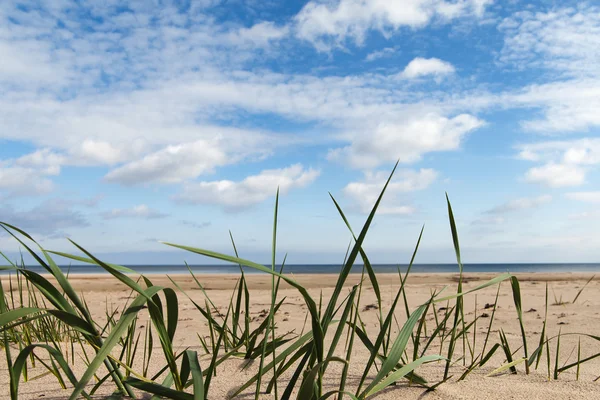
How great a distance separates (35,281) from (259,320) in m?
3.59

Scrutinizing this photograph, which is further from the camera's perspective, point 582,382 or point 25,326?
point 25,326

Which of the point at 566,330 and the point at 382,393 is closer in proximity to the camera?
the point at 382,393

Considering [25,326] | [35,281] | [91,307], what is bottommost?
[91,307]

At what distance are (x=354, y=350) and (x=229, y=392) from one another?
1423 millimetres

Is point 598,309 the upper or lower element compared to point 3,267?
lower

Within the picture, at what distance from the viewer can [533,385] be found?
1.58m

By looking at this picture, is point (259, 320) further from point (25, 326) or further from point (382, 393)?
point (382, 393)


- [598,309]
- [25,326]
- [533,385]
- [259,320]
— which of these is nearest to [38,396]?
[25,326]

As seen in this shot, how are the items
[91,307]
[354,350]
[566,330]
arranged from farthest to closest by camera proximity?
[91,307], [566,330], [354,350]

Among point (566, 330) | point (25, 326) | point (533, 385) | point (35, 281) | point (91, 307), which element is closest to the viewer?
point (35, 281)

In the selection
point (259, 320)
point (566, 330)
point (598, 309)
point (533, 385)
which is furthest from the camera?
point (598, 309)

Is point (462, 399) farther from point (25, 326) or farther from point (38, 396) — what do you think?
point (25, 326)

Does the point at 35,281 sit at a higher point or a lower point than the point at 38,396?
higher

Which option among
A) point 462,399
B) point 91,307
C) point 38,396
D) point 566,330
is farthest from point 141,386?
point 91,307
